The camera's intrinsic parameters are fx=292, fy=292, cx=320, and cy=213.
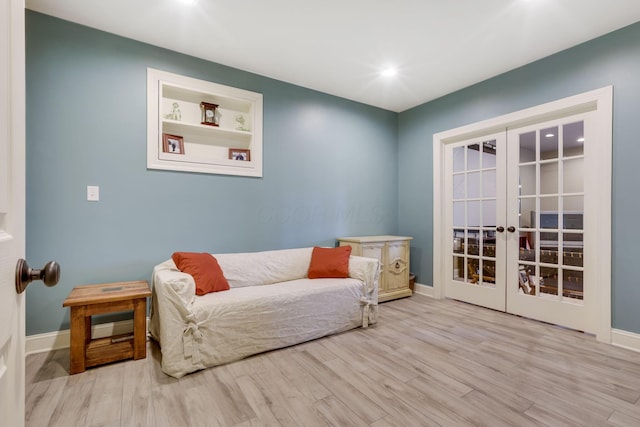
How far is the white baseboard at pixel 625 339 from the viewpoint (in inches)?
91.5

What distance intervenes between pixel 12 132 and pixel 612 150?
11.9 feet

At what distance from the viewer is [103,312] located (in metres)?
2.04

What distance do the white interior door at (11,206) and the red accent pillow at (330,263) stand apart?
7.93 ft

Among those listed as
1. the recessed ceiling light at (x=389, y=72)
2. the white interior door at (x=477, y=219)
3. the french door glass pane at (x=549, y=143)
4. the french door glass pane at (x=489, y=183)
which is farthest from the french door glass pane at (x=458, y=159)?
the recessed ceiling light at (x=389, y=72)

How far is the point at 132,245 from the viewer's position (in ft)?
8.45

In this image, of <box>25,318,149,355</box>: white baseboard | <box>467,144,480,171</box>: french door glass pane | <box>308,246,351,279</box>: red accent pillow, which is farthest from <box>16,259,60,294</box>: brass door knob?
<box>467,144,480,171</box>: french door glass pane

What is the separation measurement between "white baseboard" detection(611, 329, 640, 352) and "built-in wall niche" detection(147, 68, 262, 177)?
353 cm

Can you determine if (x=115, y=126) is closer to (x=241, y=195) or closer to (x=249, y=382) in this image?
(x=241, y=195)

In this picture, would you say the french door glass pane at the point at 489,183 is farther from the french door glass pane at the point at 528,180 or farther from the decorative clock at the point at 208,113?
the decorative clock at the point at 208,113

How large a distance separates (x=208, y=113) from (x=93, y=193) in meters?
1.27

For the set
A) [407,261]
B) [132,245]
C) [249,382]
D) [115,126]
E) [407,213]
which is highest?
[115,126]

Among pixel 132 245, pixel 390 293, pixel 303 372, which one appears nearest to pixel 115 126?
pixel 132 245

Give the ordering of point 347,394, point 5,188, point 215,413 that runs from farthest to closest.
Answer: point 347,394 < point 215,413 < point 5,188

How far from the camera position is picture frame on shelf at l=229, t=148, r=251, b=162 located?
3.14m
